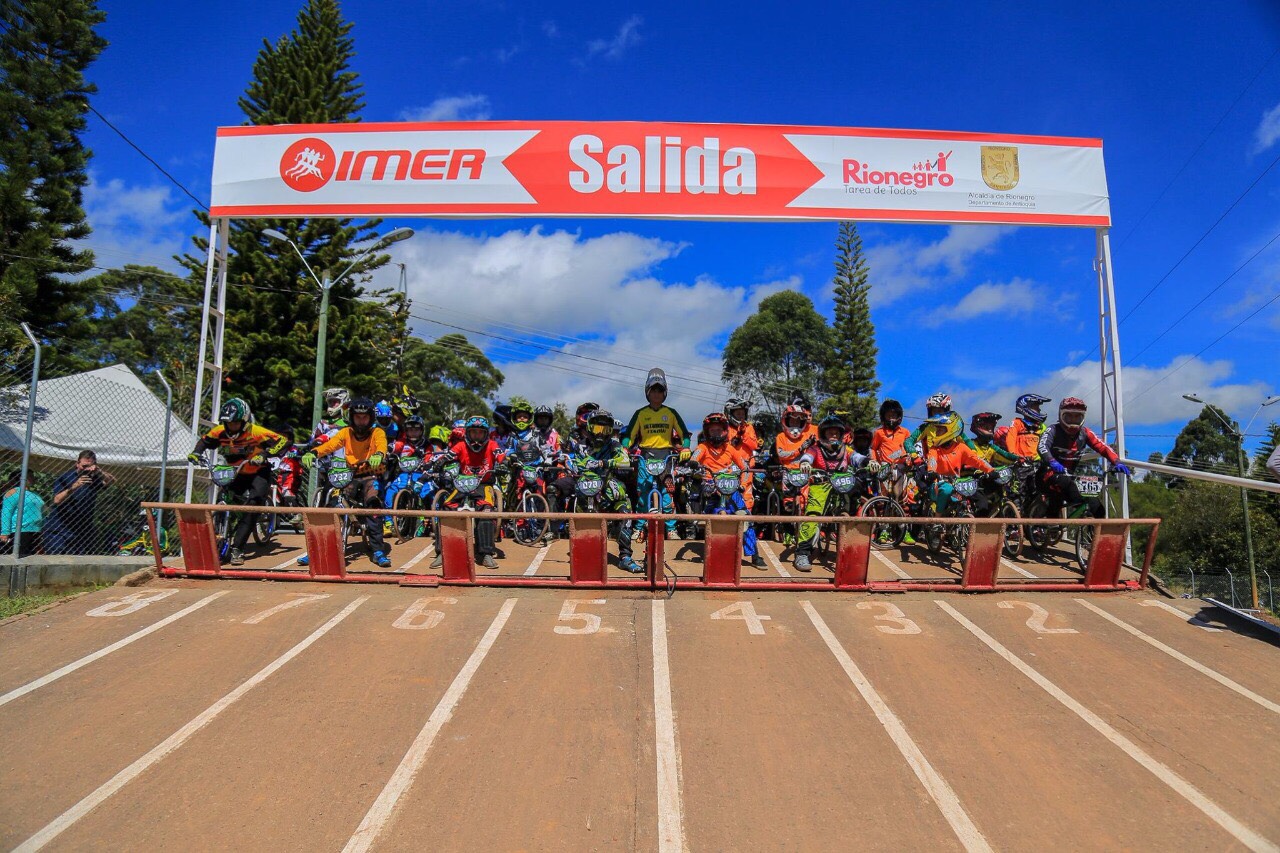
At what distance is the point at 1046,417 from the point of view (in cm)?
1014

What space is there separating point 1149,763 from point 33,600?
1032cm

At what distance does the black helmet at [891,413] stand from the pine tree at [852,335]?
3148 centimetres

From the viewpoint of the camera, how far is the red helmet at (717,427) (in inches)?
370

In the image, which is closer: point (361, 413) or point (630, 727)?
point (630, 727)

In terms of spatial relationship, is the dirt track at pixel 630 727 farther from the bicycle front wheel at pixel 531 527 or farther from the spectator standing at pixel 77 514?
the bicycle front wheel at pixel 531 527

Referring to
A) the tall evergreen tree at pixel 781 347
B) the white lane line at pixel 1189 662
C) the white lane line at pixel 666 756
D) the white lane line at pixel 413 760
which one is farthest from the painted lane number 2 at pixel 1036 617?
the tall evergreen tree at pixel 781 347

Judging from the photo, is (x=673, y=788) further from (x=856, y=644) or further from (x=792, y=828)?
(x=856, y=644)

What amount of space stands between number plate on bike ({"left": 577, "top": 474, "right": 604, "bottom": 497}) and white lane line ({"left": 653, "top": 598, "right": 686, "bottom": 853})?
8.18ft

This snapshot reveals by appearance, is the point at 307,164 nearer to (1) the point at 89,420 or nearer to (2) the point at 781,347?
(1) the point at 89,420

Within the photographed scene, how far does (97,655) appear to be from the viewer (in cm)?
639

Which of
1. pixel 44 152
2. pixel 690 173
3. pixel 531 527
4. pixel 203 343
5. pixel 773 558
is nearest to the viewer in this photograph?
pixel 773 558

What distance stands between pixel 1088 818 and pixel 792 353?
43371 millimetres

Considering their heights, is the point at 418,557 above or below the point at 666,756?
above

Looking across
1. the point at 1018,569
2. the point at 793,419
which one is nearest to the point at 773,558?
the point at 793,419
